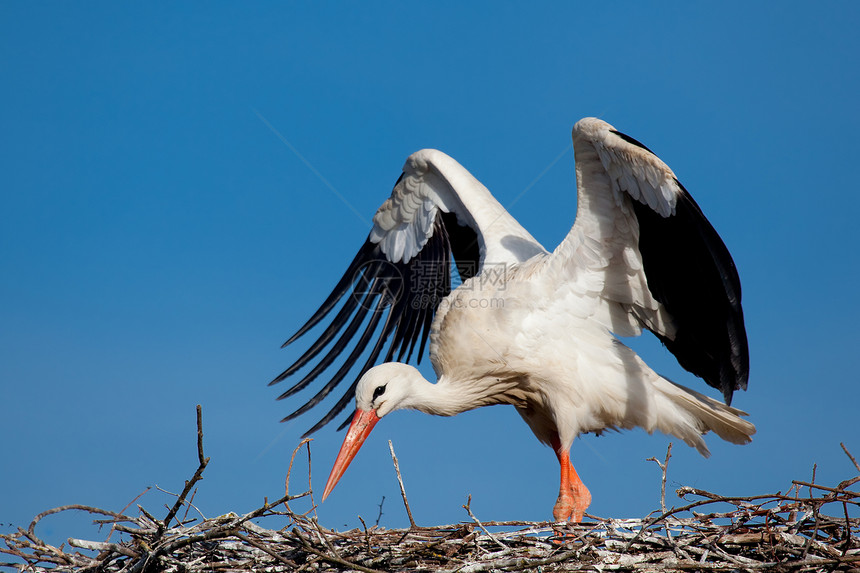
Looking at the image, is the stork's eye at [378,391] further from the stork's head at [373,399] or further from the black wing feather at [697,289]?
the black wing feather at [697,289]

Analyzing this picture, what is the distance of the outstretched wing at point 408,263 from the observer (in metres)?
4.77

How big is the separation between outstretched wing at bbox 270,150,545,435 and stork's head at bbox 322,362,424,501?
98 centimetres

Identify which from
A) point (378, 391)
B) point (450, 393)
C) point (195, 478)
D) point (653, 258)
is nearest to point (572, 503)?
point (450, 393)

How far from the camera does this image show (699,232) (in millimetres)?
3336

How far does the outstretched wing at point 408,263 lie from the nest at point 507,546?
1763 mm

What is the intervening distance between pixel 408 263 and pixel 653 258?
6.18ft

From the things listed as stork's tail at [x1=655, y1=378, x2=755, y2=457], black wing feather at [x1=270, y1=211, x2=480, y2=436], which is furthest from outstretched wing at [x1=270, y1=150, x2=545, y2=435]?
stork's tail at [x1=655, y1=378, x2=755, y2=457]

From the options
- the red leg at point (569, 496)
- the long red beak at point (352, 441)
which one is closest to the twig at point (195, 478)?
the long red beak at point (352, 441)

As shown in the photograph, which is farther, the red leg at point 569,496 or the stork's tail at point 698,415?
the stork's tail at point 698,415

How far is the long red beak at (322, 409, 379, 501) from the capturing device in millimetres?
3566

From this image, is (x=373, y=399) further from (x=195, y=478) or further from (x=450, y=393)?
(x=195, y=478)

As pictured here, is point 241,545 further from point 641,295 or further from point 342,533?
point 641,295

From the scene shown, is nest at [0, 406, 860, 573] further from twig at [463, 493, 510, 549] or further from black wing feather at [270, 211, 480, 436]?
black wing feather at [270, 211, 480, 436]

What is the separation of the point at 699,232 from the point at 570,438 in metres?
1.11
